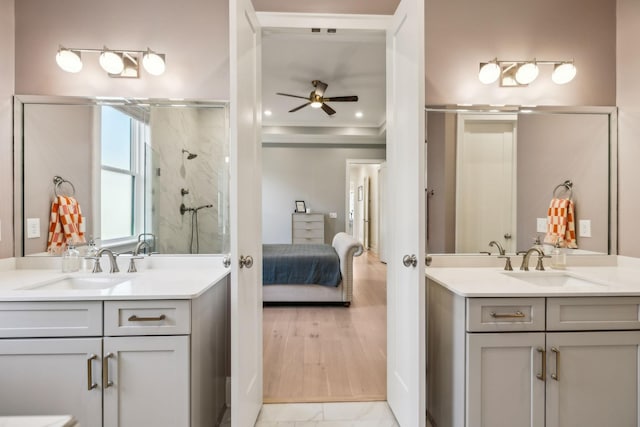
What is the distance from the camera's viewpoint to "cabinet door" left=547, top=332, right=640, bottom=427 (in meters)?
1.35

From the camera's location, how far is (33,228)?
1859mm

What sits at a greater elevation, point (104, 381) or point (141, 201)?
point (141, 201)

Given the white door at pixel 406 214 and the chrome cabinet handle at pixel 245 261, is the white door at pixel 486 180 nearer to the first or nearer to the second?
the white door at pixel 406 214

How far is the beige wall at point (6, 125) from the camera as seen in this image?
1.78 metres

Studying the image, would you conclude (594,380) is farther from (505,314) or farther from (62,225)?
(62,225)

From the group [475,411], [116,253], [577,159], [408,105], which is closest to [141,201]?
[116,253]

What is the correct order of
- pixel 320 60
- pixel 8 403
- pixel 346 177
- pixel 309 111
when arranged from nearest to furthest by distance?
pixel 8 403 < pixel 320 60 < pixel 309 111 < pixel 346 177

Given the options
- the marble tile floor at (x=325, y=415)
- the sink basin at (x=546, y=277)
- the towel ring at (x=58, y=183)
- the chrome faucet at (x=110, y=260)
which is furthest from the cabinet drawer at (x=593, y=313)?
the towel ring at (x=58, y=183)

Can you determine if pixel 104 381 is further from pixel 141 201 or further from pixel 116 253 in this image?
pixel 141 201

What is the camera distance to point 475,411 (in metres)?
1.33

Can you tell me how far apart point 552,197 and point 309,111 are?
13.5 feet

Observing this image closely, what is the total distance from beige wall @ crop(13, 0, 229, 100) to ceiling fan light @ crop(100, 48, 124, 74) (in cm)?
7

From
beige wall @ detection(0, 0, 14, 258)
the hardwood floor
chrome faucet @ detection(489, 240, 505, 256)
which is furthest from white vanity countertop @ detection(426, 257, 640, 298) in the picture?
beige wall @ detection(0, 0, 14, 258)

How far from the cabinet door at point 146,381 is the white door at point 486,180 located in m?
1.69
